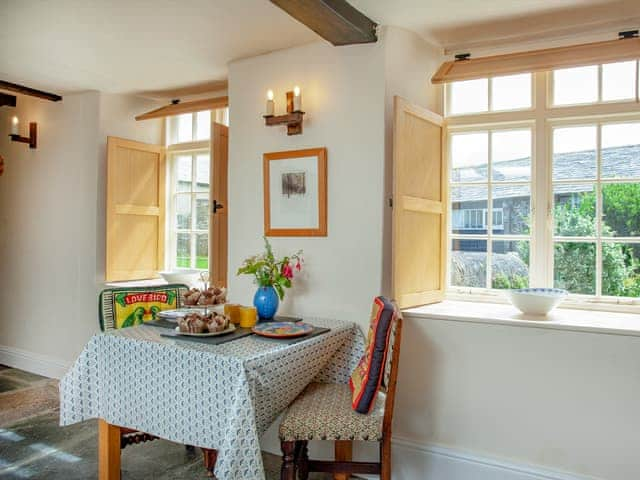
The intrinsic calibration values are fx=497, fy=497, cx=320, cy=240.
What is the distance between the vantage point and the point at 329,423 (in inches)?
76.9

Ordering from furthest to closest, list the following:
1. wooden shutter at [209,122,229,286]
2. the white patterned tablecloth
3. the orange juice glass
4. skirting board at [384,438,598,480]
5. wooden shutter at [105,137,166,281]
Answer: wooden shutter at [105,137,166,281]
wooden shutter at [209,122,229,286]
the orange juice glass
skirting board at [384,438,598,480]
the white patterned tablecloth

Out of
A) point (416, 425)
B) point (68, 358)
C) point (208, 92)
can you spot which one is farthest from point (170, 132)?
point (416, 425)

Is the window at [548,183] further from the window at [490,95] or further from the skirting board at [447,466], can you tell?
the skirting board at [447,466]

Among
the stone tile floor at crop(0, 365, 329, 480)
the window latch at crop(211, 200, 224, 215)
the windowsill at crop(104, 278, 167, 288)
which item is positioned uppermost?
the window latch at crop(211, 200, 224, 215)

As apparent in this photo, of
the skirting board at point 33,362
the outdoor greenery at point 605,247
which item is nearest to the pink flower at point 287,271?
the outdoor greenery at point 605,247

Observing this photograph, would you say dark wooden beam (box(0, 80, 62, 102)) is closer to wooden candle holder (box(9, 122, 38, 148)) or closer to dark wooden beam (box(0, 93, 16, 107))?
A: wooden candle holder (box(9, 122, 38, 148))

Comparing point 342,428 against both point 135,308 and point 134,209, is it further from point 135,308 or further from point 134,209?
point 134,209

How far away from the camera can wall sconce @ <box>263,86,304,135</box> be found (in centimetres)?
275

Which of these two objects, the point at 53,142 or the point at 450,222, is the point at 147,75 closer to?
the point at 53,142

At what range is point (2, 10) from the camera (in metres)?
2.50

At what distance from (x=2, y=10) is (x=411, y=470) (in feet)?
10.2

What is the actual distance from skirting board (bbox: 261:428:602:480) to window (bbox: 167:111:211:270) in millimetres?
1950

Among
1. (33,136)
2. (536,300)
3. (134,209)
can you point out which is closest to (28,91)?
(33,136)

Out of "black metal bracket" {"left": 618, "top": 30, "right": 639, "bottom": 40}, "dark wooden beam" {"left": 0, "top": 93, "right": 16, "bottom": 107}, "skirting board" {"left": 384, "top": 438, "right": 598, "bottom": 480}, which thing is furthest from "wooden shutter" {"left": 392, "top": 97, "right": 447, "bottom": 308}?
"dark wooden beam" {"left": 0, "top": 93, "right": 16, "bottom": 107}
